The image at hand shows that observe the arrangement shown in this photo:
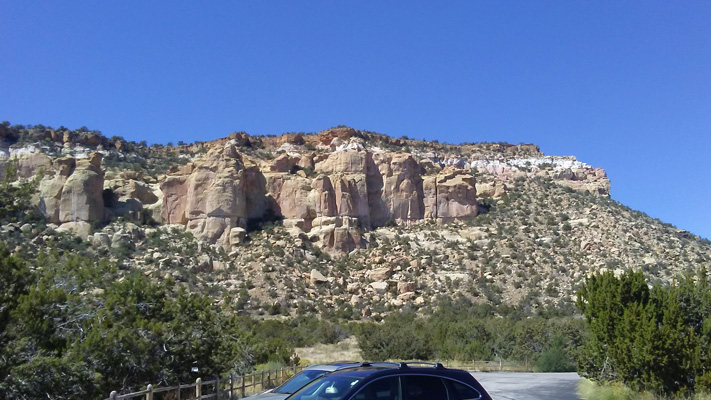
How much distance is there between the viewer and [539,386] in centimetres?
2730

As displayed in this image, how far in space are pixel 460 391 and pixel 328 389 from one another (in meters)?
1.85

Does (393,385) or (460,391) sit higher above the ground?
(393,385)

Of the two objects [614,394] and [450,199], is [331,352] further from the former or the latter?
[450,199]

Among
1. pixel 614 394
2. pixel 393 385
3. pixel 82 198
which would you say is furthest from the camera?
pixel 82 198

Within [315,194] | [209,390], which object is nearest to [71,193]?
[315,194]

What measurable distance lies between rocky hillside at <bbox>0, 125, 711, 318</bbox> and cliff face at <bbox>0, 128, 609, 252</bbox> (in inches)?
6.7

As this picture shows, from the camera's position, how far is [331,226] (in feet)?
227

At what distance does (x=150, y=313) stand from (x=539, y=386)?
17.7 meters

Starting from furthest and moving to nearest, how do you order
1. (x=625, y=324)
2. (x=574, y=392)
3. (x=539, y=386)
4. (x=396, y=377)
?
(x=539, y=386)
(x=574, y=392)
(x=625, y=324)
(x=396, y=377)

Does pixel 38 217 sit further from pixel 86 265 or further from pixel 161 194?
pixel 86 265

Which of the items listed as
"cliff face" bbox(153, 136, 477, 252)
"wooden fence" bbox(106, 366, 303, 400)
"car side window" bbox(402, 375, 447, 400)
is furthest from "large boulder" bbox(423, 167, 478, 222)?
"car side window" bbox(402, 375, 447, 400)

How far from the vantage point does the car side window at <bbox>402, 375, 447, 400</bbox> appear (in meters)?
7.86

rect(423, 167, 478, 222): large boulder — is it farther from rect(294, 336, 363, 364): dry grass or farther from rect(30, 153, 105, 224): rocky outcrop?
rect(30, 153, 105, 224): rocky outcrop

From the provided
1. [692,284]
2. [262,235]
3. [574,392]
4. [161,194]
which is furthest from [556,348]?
[161,194]
